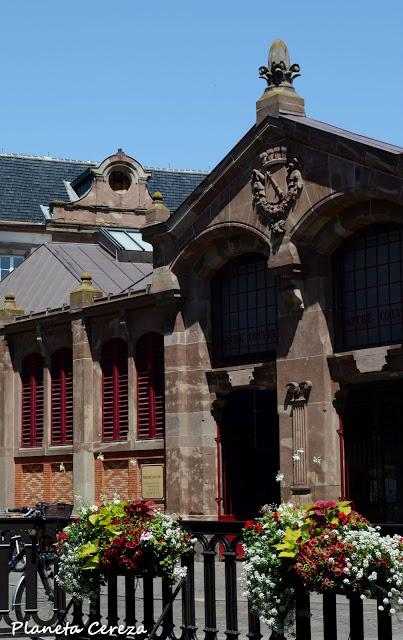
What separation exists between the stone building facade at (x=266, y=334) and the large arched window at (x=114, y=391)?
0.16 m

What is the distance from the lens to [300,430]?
25875 millimetres

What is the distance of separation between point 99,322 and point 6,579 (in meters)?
18.2

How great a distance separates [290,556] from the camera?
10070mm

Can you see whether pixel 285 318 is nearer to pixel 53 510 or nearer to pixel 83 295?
pixel 53 510

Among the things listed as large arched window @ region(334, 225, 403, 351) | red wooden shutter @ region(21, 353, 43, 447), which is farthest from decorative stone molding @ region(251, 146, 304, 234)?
red wooden shutter @ region(21, 353, 43, 447)

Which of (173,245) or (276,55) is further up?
(276,55)

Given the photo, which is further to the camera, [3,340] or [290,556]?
[3,340]

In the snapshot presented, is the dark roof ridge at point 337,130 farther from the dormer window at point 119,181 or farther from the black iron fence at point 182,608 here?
the dormer window at point 119,181

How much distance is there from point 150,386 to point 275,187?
21.6 feet

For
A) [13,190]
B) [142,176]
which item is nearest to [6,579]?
[142,176]

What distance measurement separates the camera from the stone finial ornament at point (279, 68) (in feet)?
89.1

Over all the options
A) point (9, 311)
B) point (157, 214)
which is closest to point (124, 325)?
point (157, 214)

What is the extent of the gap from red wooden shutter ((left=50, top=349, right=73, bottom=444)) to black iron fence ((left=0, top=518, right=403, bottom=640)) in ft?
50.6

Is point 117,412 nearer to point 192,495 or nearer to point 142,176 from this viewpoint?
point 192,495
